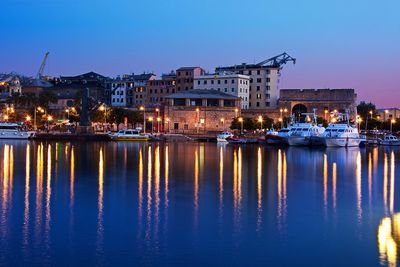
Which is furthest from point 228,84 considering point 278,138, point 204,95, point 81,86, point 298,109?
point 81,86

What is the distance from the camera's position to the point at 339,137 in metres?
56.8

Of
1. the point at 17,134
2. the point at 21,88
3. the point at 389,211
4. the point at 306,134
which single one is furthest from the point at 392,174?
the point at 21,88

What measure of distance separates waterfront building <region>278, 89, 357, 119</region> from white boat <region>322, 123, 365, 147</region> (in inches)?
721

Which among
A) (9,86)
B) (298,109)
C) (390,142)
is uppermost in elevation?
(9,86)

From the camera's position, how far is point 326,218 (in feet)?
59.1

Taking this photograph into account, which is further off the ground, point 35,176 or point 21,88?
point 21,88

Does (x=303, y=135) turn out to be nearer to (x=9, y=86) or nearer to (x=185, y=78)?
(x=185, y=78)

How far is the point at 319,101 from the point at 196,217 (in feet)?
204

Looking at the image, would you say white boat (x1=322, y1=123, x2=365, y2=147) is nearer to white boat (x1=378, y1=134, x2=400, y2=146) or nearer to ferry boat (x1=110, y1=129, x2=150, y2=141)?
white boat (x1=378, y1=134, x2=400, y2=146)

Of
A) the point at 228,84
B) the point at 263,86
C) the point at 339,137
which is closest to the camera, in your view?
the point at 339,137

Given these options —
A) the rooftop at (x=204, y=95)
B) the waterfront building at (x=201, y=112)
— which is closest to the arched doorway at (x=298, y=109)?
the waterfront building at (x=201, y=112)

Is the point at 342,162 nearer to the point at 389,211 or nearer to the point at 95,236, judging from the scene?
the point at 389,211

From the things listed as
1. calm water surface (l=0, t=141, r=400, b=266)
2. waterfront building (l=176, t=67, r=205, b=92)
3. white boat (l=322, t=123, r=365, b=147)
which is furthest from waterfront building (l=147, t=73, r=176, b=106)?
calm water surface (l=0, t=141, r=400, b=266)

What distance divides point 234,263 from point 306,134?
154 feet
